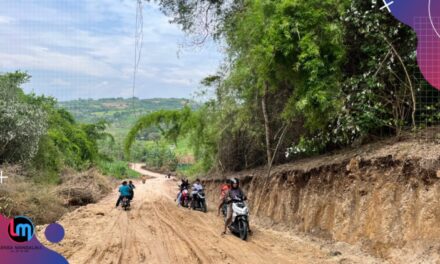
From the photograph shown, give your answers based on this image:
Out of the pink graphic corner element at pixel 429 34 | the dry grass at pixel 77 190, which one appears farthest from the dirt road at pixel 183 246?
the dry grass at pixel 77 190

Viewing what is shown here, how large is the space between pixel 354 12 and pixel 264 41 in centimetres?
268

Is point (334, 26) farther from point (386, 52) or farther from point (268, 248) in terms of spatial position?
point (268, 248)

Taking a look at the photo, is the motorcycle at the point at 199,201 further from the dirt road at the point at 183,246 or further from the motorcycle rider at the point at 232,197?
the motorcycle rider at the point at 232,197

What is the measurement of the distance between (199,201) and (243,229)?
9999 millimetres

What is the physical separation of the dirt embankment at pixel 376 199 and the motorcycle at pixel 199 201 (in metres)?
7.52

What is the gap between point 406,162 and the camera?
9.34 metres

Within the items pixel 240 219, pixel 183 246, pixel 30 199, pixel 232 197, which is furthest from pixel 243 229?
pixel 30 199

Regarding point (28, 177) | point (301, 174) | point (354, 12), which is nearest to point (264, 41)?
point (354, 12)

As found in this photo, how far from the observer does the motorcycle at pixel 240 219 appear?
12173mm

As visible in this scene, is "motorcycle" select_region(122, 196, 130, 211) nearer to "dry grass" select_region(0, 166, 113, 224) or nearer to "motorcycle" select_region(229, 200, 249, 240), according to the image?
"dry grass" select_region(0, 166, 113, 224)

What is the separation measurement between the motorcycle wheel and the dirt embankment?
6.17 feet

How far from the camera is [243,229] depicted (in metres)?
12.2

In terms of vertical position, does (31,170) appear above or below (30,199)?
above

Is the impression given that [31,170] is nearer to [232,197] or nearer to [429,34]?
[232,197]
